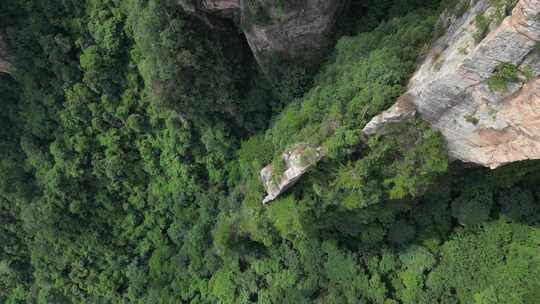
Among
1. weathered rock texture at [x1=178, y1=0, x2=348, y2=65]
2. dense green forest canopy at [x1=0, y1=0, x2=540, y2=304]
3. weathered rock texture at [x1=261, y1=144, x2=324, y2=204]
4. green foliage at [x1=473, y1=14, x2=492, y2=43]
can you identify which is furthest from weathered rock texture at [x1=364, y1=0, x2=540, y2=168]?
weathered rock texture at [x1=178, y1=0, x2=348, y2=65]

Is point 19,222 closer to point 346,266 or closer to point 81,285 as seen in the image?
point 81,285

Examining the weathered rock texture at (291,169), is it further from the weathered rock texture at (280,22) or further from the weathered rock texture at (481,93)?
the weathered rock texture at (280,22)

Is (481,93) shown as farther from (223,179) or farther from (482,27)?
(223,179)

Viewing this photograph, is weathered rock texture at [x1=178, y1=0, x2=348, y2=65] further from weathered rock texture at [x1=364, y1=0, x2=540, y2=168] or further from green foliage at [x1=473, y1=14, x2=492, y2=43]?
green foliage at [x1=473, y1=14, x2=492, y2=43]

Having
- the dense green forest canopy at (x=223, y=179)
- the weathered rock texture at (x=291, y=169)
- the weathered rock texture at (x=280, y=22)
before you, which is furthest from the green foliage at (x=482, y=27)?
the weathered rock texture at (x=280, y=22)

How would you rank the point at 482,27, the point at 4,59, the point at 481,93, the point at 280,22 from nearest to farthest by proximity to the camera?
the point at 482,27 < the point at 481,93 < the point at 280,22 < the point at 4,59

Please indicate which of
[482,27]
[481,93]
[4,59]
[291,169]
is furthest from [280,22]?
[4,59]
